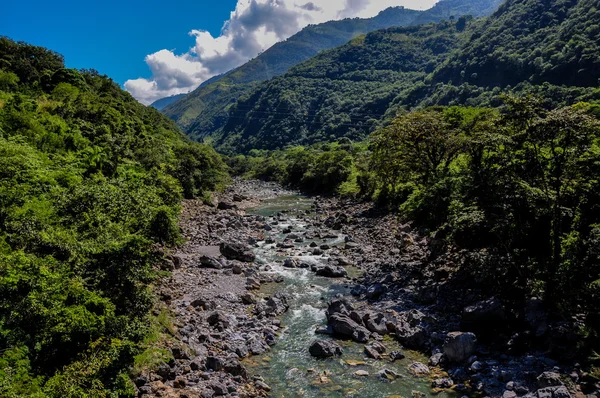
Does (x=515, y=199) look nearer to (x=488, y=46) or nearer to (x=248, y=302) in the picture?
(x=248, y=302)

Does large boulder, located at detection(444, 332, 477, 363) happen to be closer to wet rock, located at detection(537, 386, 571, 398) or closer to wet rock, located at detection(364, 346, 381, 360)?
wet rock, located at detection(364, 346, 381, 360)

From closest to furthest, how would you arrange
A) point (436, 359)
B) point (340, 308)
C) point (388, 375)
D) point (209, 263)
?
point (388, 375)
point (436, 359)
point (340, 308)
point (209, 263)

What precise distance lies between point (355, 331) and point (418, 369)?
322cm

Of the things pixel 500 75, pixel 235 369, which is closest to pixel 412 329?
pixel 235 369

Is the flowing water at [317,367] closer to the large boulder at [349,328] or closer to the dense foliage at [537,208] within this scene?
the large boulder at [349,328]

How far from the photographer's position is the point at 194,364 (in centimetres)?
1277

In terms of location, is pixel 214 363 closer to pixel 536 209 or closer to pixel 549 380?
pixel 549 380

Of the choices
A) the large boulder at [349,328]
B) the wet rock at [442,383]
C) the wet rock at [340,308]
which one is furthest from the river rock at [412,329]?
the wet rock at [340,308]

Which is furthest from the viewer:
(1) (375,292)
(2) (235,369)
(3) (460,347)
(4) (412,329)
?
(1) (375,292)

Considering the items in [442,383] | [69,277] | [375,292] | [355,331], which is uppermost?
[69,277]

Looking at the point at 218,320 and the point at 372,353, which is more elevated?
the point at 218,320

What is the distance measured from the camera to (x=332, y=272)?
23.5 metres

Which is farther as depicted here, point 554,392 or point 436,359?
point 436,359

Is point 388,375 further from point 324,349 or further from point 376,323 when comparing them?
point 376,323
